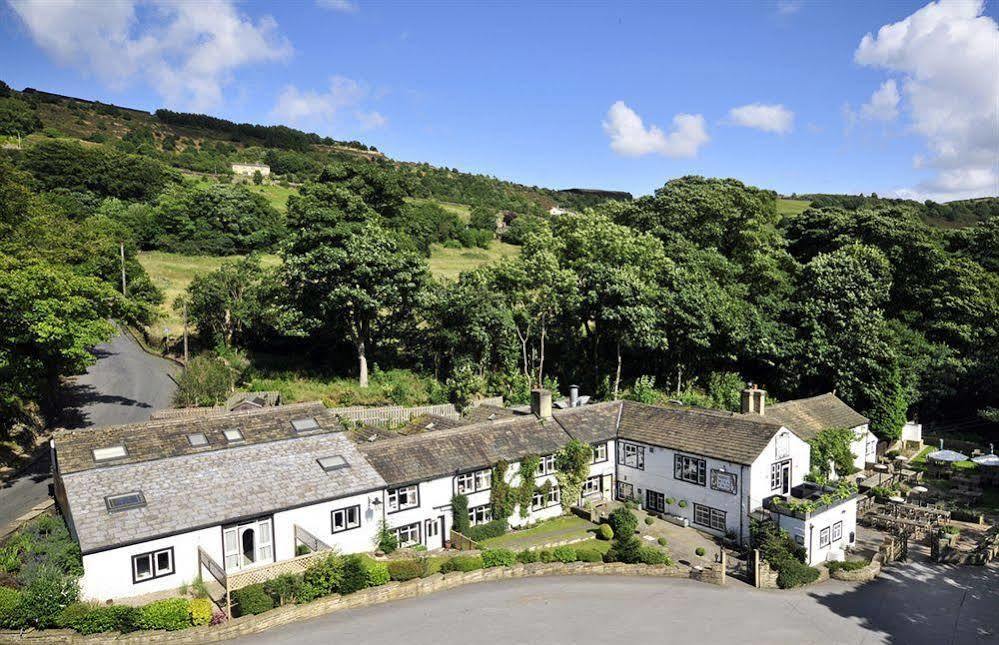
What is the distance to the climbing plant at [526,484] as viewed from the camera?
35.5 meters

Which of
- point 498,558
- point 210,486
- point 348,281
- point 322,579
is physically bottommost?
point 498,558

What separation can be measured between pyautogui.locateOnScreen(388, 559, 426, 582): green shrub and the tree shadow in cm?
1735

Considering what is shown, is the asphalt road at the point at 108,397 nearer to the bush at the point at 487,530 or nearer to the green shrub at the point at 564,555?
the bush at the point at 487,530

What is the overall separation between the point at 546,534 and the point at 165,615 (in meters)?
18.9

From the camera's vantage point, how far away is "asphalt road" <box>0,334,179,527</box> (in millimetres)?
32213

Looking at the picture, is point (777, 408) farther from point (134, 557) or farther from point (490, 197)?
point (490, 197)

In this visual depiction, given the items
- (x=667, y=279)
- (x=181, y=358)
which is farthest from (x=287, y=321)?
(x=667, y=279)

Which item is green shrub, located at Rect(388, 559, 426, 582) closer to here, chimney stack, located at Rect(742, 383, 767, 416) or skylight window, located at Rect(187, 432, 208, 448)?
skylight window, located at Rect(187, 432, 208, 448)

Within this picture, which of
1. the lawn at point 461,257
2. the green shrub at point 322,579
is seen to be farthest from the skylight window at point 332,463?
the lawn at point 461,257

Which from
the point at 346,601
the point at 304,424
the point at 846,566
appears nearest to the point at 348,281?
the point at 304,424

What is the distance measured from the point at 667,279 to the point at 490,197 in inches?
3889

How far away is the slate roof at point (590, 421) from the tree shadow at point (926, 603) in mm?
13922

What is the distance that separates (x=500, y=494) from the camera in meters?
34.7

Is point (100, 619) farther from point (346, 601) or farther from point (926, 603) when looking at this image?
point (926, 603)
